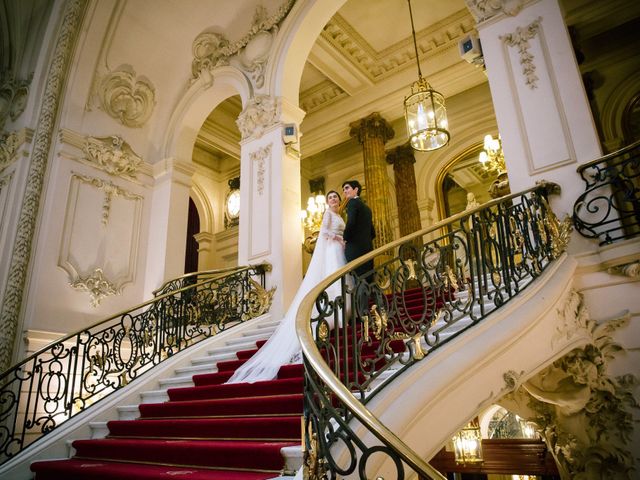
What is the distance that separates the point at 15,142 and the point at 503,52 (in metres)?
8.60

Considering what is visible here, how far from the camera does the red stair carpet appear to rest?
309 centimetres

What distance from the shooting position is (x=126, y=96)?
9.69 m

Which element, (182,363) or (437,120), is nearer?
(182,363)

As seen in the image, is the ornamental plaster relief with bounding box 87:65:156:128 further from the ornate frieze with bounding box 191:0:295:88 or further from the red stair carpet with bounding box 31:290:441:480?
the red stair carpet with bounding box 31:290:441:480

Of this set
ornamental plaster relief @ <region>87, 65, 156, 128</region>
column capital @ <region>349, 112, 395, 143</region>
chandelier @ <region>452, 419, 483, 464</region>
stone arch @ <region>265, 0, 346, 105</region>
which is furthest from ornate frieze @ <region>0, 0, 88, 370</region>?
chandelier @ <region>452, 419, 483, 464</region>

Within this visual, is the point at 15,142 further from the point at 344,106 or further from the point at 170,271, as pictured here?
the point at 344,106

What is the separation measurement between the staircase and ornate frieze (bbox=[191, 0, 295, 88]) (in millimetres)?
6149

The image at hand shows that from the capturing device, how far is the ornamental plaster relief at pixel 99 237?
8.37 m

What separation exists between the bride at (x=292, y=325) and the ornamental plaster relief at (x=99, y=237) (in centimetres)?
509

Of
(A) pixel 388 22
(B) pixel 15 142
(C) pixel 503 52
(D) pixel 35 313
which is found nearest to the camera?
(C) pixel 503 52

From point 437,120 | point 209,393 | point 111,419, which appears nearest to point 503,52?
point 437,120

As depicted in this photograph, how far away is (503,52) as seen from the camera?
5875 millimetres

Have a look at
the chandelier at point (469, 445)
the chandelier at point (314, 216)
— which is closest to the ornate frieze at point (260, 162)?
the chandelier at point (314, 216)

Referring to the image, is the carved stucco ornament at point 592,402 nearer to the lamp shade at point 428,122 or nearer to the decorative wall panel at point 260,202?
the lamp shade at point 428,122
